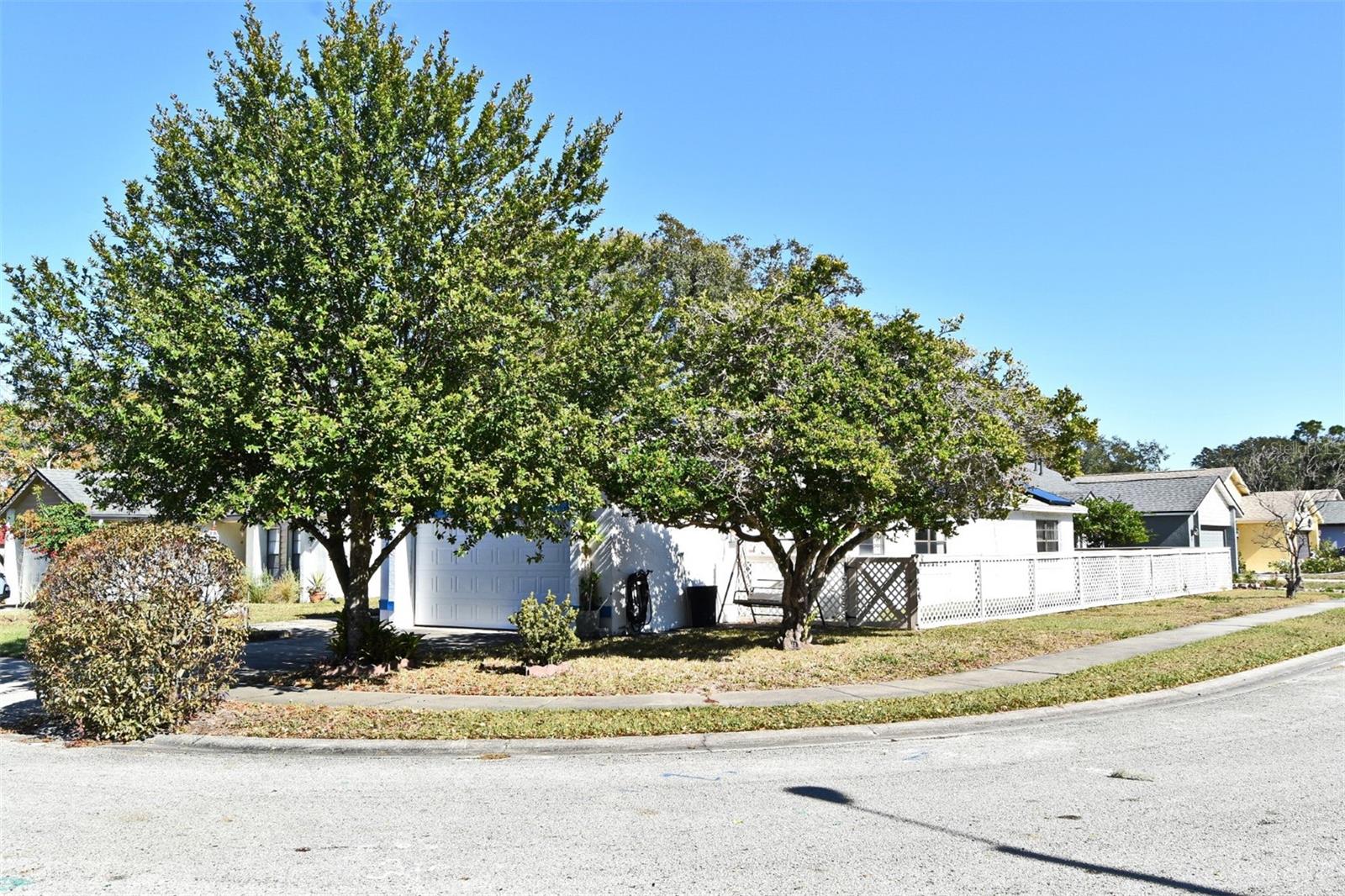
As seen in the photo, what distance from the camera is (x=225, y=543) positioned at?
2731 centimetres

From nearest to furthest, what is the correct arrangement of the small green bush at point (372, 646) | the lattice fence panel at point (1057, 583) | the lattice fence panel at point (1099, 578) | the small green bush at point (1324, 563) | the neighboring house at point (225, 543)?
1. the small green bush at point (372, 646)
2. the lattice fence panel at point (1057, 583)
3. the lattice fence panel at point (1099, 578)
4. the neighboring house at point (225, 543)
5. the small green bush at point (1324, 563)

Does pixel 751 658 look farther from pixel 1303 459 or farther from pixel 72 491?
pixel 1303 459

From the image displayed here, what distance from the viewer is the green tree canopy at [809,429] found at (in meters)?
13.2

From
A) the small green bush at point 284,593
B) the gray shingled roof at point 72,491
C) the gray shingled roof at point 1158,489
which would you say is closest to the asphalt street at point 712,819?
the small green bush at point 284,593

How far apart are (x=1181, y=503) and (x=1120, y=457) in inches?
2352

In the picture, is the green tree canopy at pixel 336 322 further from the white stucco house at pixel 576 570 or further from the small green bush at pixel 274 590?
the small green bush at pixel 274 590

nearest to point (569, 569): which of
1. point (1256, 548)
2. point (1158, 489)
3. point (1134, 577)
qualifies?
point (1134, 577)

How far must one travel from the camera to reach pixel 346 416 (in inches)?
405

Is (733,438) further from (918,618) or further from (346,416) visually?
(918,618)

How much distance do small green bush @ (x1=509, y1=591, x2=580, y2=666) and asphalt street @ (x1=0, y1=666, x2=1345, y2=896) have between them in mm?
4229

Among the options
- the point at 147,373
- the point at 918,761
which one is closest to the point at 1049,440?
the point at 918,761

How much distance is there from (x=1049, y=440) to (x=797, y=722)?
8723mm

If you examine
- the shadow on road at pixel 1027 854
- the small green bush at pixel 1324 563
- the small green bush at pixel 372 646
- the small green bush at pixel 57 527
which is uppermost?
the small green bush at pixel 57 527

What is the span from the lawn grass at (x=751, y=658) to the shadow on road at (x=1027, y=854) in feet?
15.2
